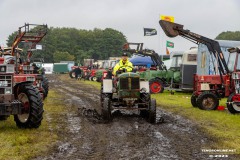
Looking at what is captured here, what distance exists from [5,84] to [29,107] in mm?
757

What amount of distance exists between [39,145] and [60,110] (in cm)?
564

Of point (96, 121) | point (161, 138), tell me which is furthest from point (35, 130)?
point (161, 138)

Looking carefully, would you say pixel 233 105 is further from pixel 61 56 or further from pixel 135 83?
pixel 61 56

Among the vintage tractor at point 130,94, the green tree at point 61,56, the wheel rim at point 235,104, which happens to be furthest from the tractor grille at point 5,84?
the green tree at point 61,56

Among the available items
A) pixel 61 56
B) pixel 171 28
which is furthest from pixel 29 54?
pixel 61 56

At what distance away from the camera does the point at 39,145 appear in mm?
6762

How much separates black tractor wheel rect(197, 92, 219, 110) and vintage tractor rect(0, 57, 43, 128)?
6439mm

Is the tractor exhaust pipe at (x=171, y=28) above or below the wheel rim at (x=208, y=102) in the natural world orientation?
above

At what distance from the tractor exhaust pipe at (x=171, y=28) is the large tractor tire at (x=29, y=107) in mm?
6683

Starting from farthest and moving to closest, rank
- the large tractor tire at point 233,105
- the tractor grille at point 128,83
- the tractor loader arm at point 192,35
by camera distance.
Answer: the tractor loader arm at point 192,35 → the large tractor tire at point 233,105 → the tractor grille at point 128,83

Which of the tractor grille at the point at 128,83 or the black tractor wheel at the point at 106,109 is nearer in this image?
the black tractor wheel at the point at 106,109

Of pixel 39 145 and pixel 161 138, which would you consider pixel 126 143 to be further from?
pixel 39 145

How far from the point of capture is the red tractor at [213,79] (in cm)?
1293

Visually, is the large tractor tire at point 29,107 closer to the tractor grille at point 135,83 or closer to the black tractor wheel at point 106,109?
the black tractor wheel at point 106,109
